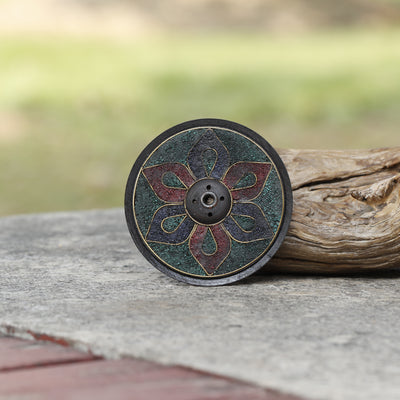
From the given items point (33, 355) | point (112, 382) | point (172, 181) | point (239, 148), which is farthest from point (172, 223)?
point (112, 382)

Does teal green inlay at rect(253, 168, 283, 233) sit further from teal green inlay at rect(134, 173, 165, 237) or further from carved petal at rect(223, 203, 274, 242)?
teal green inlay at rect(134, 173, 165, 237)

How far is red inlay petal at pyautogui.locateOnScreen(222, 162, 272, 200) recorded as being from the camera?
9.25 feet

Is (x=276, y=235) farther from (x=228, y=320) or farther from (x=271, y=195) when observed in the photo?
(x=228, y=320)

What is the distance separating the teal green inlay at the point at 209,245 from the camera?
Result: 2797 mm

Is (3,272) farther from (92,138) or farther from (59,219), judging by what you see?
(92,138)

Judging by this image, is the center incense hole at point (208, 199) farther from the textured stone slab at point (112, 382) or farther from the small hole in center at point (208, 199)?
the textured stone slab at point (112, 382)

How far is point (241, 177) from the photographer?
9.26ft

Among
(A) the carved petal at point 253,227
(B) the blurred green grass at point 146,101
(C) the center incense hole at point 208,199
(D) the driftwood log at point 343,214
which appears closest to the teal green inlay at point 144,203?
(C) the center incense hole at point 208,199

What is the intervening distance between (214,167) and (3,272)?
932 mm

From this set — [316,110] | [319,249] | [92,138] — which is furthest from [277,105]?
[319,249]

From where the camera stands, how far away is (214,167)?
2820 mm

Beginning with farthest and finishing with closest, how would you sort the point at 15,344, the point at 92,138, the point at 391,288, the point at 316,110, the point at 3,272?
the point at 316,110
the point at 92,138
the point at 3,272
the point at 391,288
the point at 15,344

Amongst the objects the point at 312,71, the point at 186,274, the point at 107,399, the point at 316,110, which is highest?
the point at 312,71

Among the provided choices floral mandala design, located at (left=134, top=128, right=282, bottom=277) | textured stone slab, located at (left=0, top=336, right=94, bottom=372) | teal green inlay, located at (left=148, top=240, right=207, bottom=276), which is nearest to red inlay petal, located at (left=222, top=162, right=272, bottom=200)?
floral mandala design, located at (left=134, top=128, right=282, bottom=277)
